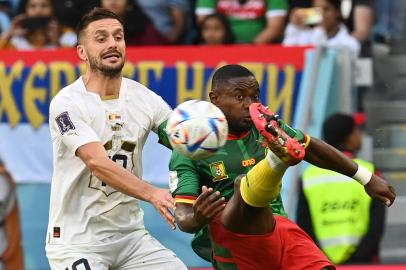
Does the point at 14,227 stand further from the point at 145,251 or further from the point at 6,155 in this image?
the point at 145,251

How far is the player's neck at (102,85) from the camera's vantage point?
290 inches

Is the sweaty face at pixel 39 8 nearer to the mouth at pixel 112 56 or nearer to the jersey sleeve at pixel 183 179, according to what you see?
the mouth at pixel 112 56

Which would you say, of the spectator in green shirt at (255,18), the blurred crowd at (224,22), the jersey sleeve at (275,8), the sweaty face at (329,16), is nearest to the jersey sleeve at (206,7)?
the blurred crowd at (224,22)

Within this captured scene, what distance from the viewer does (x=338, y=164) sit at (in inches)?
270

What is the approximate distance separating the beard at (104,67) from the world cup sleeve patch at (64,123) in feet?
1.14

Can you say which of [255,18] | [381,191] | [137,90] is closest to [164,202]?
[137,90]

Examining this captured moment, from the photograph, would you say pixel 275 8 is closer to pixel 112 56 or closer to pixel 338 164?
pixel 112 56

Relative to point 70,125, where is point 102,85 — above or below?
above

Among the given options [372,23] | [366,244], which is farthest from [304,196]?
[372,23]

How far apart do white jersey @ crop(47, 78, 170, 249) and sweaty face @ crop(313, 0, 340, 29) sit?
5236 millimetres

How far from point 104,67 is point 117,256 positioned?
44.0 inches

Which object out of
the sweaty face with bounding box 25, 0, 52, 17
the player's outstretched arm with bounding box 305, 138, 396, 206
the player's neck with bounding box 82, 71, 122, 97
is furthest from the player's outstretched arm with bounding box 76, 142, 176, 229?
the sweaty face with bounding box 25, 0, 52, 17

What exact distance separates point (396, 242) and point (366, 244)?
78 cm

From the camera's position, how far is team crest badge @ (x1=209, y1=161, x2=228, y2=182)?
6.90 metres
